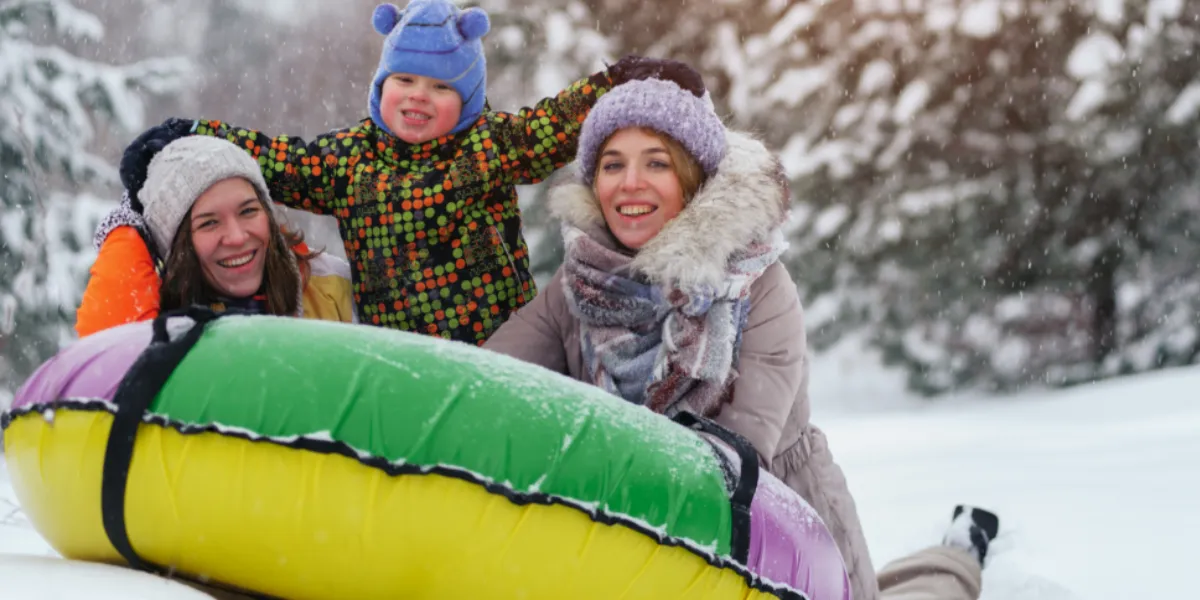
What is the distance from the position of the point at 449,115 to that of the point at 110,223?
0.80 metres

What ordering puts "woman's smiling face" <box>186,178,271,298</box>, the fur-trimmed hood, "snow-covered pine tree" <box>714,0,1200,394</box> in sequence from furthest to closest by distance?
"snow-covered pine tree" <box>714,0,1200,394</box>, "woman's smiling face" <box>186,178,271,298</box>, the fur-trimmed hood

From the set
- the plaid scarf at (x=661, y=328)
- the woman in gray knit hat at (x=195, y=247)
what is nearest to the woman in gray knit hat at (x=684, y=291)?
the plaid scarf at (x=661, y=328)

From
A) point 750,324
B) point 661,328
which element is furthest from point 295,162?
point 750,324

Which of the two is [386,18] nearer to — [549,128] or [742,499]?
[549,128]

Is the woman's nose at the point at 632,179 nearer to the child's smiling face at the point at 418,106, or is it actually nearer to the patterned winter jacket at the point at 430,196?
the patterned winter jacket at the point at 430,196

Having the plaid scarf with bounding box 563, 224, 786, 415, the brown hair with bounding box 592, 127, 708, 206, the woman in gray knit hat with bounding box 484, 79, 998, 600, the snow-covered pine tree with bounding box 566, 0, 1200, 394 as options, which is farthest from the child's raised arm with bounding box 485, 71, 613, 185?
the snow-covered pine tree with bounding box 566, 0, 1200, 394

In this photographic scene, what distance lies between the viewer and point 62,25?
513 centimetres

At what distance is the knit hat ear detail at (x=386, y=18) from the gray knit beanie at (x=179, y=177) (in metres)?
0.59

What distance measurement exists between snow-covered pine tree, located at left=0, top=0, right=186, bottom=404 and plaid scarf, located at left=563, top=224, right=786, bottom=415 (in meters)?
4.16

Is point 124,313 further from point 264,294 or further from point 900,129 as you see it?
point 900,129

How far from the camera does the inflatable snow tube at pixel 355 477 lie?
130cm

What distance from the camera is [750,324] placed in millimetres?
1983

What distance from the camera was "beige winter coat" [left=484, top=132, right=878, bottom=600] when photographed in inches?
74.2

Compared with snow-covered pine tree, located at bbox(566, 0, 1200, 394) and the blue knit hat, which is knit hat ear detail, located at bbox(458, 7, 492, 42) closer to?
the blue knit hat
